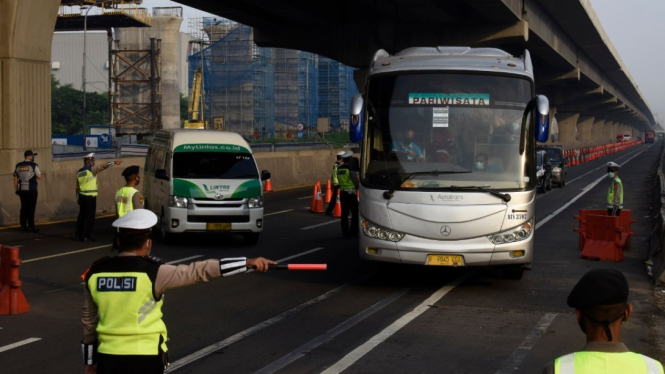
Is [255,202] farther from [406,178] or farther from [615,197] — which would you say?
[615,197]

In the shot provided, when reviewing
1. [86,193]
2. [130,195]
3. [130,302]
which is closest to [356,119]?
[130,195]

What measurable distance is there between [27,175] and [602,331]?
17979 mm

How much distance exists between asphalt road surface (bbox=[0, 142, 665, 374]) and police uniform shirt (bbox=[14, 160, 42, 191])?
1730mm

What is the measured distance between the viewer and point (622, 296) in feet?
10.8

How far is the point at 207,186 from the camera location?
17.6 meters

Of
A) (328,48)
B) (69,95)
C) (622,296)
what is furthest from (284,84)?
(622,296)

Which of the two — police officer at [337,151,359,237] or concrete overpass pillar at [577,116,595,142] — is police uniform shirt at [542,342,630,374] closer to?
police officer at [337,151,359,237]

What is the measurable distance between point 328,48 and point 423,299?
27.1m

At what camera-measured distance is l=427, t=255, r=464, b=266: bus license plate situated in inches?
479

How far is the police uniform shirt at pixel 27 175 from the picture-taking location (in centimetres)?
1958

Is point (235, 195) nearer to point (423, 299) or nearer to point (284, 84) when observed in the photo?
point (423, 299)

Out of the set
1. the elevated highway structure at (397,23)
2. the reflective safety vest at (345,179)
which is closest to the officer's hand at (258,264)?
the reflective safety vest at (345,179)

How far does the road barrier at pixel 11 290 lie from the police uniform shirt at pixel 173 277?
6295 millimetres

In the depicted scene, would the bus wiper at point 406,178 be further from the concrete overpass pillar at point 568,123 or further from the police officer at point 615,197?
the concrete overpass pillar at point 568,123
